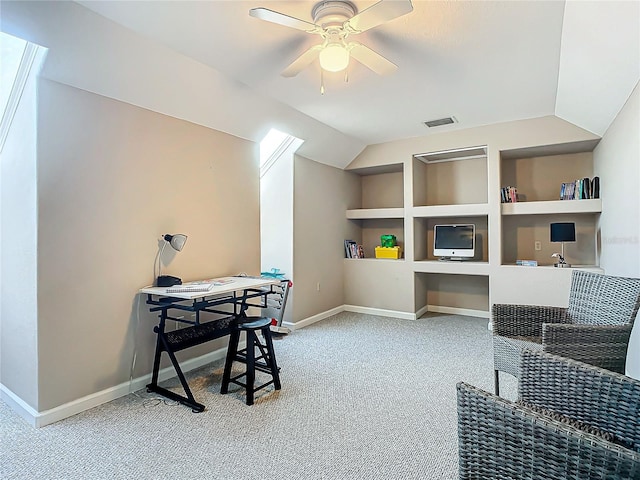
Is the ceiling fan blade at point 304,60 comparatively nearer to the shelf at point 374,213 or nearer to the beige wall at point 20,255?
the beige wall at point 20,255

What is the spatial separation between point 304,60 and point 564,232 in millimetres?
3566

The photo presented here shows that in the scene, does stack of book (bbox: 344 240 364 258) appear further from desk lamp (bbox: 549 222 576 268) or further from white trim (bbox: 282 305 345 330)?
desk lamp (bbox: 549 222 576 268)

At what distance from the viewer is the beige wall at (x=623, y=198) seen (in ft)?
8.48

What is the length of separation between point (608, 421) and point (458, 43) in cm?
234

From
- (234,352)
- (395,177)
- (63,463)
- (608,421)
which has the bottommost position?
(63,463)

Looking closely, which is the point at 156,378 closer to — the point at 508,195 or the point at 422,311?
the point at 422,311

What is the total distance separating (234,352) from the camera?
9.16ft

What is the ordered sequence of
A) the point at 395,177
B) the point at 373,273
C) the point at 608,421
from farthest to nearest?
the point at 395,177, the point at 373,273, the point at 608,421

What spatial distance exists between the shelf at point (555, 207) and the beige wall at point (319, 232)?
220 cm

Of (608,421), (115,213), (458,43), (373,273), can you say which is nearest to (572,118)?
(458,43)

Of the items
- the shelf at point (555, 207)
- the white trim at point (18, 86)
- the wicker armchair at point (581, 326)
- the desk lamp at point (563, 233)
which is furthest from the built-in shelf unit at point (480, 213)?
the white trim at point (18, 86)

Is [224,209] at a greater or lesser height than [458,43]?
lesser

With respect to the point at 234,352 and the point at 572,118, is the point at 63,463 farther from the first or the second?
the point at 572,118

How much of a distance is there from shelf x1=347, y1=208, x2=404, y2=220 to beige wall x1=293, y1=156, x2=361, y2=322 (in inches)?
5.3
